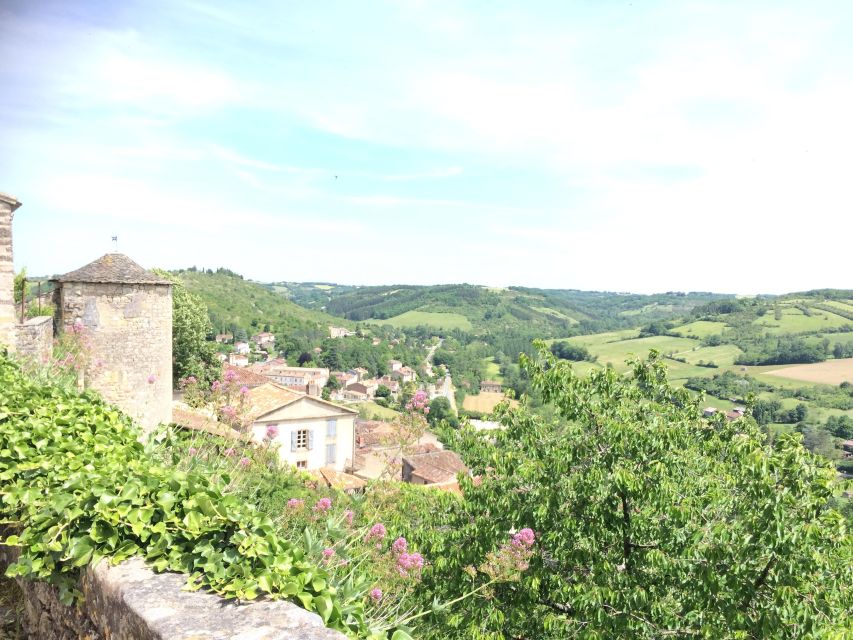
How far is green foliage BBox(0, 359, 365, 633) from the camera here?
2260 millimetres

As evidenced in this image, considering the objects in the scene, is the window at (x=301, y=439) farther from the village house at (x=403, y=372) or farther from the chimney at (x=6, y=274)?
the village house at (x=403, y=372)

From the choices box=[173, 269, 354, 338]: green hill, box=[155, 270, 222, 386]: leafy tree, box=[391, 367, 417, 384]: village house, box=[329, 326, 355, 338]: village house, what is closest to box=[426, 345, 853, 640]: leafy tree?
box=[155, 270, 222, 386]: leafy tree

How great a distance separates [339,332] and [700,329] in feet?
270

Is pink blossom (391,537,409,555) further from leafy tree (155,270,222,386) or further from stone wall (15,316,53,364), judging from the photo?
leafy tree (155,270,222,386)

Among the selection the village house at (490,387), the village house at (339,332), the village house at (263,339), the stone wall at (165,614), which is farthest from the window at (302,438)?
the village house at (339,332)

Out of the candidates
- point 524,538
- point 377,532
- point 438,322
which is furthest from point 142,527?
point 438,322

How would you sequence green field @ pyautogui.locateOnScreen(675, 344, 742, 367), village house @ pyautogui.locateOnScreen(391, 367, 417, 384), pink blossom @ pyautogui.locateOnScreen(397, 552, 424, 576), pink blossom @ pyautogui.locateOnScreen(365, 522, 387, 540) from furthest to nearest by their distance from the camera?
village house @ pyautogui.locateOnScreen(391, 367, 417, 384), green field @ pyautogui.locateOnScreen(675, 344, 742, 367), pink blossom @ pyautogui.locateOnScreen(365, 522, 387, 540), pink blossom @ pyautogui.locateOnScreen(397, 552, 424, 576)

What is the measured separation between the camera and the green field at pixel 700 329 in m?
127

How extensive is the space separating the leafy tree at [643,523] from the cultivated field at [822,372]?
93.7 m

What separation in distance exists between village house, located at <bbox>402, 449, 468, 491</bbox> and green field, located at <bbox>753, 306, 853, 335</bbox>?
105130mm

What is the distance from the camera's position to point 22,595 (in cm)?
349

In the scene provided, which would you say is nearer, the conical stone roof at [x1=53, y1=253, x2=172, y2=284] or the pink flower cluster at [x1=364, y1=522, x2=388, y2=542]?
the pink flower cluster at [x1=364, y1=522, x2=388, y2=542]

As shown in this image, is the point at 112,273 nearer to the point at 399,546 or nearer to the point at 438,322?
the point at 399,546

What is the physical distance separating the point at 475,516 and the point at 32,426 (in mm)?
5933
